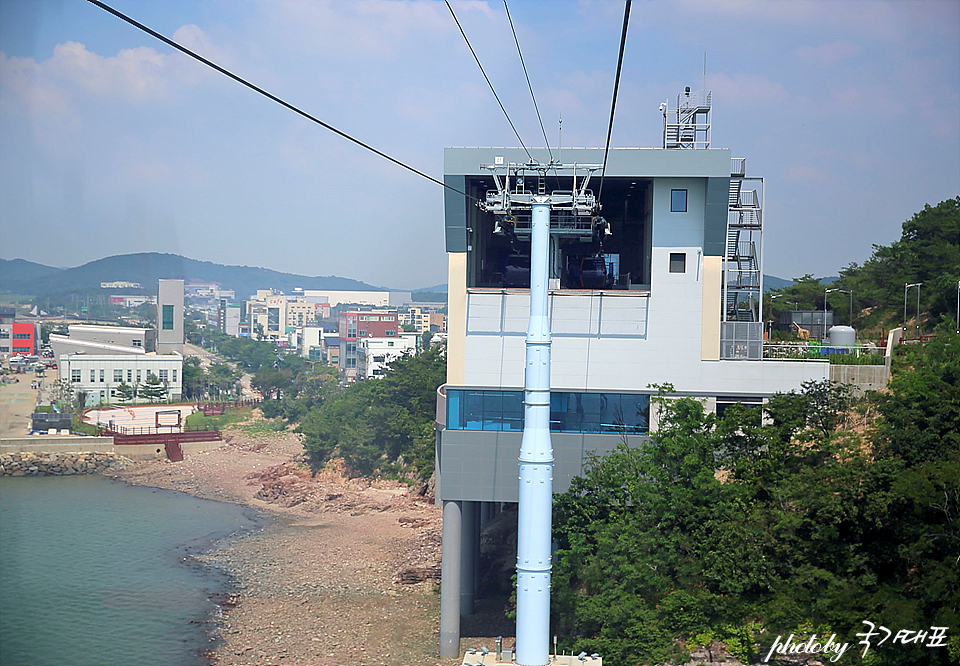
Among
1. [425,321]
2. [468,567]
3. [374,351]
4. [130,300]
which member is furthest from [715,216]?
[425,321]

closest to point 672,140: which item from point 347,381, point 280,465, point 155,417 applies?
point 280,465

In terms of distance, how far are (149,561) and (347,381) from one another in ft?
114

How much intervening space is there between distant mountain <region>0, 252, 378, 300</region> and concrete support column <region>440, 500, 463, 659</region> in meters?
6.72

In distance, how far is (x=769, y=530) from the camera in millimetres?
9859

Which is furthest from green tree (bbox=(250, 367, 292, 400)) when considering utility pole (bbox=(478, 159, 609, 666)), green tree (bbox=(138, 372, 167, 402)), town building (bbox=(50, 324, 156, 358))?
utility pole (bbox=(478, 159, 609, 666))

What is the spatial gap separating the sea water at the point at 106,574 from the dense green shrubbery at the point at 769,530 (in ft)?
28.3

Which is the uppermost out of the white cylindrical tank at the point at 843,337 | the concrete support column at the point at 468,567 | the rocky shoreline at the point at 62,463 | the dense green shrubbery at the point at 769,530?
the white cylindrical tank at the point at 843,337

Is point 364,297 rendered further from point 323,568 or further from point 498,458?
point 498,458

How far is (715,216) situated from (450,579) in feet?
20.7

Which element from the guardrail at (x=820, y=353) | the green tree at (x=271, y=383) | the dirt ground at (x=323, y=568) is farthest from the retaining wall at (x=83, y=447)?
the guardrail at (x=820, y=353)

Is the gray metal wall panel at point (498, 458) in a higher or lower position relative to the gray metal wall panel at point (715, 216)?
lower

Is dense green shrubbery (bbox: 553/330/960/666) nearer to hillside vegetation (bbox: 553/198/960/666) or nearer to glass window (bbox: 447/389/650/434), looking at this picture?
hillside vegetation (bbox: 553/198/960/666)

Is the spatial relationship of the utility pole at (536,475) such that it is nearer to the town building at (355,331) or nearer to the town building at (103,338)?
the town building at (103,338)

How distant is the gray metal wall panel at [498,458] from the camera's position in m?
11.2
